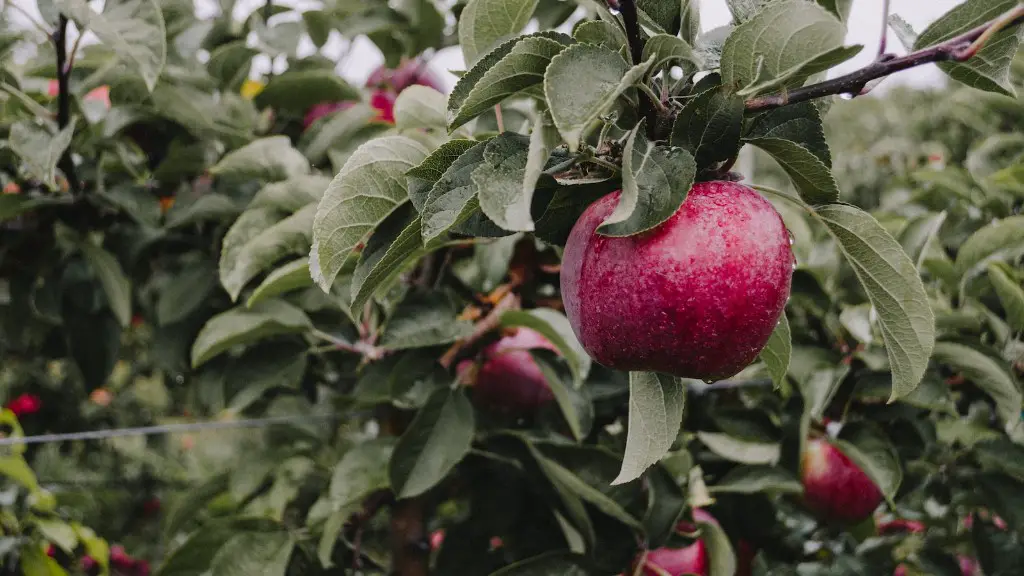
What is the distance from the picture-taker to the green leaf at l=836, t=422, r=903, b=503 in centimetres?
90

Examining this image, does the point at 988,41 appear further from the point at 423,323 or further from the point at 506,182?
the point at 423,323

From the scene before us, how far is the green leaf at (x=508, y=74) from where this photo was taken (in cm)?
45

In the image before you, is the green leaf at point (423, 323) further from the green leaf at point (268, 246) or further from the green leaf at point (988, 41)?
the green leaf at point (988, 41)

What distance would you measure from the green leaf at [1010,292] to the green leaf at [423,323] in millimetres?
594

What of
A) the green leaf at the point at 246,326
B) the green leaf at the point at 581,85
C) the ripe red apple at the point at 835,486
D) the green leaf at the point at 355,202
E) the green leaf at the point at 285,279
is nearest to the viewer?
the green leaf at the point at 581,85

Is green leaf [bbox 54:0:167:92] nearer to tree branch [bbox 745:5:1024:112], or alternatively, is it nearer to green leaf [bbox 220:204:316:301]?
green leaf [bbox 220:204:316:301]

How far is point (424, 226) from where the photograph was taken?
0.47m

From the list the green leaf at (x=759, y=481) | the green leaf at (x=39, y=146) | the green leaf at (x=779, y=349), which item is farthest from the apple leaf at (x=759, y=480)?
the green leaf at (x=39, y=146)

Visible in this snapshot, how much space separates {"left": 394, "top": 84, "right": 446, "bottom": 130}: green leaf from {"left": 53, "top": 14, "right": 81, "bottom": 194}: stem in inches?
14.7

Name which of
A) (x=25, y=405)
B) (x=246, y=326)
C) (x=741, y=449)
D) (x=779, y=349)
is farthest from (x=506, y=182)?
(x=25, y=405)

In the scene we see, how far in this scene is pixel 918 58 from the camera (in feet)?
1.48

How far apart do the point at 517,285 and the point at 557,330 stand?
0.64ft

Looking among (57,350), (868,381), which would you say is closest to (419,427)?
(868,381)

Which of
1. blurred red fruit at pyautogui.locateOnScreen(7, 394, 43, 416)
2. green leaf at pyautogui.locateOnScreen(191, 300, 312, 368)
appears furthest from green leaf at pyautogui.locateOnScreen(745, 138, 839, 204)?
blurred red fruit at pyautogui.locateOnScreen(7, 394, 43, 416)
